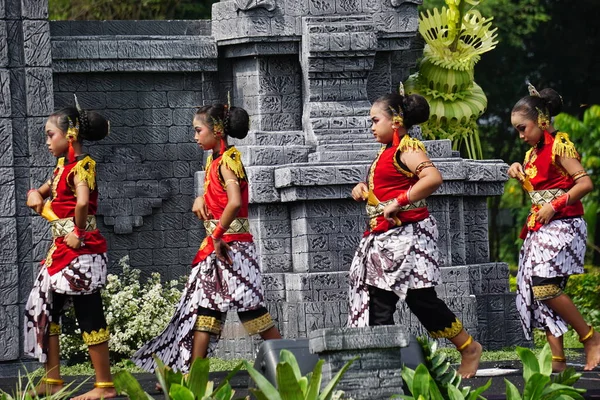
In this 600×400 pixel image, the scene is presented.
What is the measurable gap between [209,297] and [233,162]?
2.79 ft

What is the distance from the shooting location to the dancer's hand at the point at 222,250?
8658mm

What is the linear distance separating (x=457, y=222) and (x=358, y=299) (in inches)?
102

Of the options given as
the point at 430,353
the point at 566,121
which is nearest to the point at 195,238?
the point at 430,353

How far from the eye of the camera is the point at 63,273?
843 centimetres

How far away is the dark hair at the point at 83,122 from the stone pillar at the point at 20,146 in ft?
5.23

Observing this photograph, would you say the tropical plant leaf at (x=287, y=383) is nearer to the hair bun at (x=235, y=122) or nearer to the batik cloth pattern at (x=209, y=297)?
the batik cloth pattern at (x=209, y=297)

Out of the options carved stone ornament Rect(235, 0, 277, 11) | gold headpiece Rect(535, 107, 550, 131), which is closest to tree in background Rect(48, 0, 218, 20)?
carved stone ornament Rect(235, 0, 277, 11)

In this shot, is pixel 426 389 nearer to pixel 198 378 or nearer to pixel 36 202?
pixel 198 378

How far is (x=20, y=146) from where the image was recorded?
10.2 meters

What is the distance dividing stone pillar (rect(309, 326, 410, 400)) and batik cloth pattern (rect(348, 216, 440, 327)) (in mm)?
1491

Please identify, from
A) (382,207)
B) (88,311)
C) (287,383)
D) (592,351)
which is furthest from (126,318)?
(287,383)

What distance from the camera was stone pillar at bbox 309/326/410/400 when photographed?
699 cm

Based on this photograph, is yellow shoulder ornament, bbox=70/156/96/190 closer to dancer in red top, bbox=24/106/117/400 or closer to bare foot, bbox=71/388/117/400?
dancer in red top, bbox=24/106/117/400

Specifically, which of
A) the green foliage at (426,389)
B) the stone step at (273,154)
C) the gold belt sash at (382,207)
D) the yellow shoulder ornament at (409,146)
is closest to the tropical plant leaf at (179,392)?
the green foliage at (426,389)
